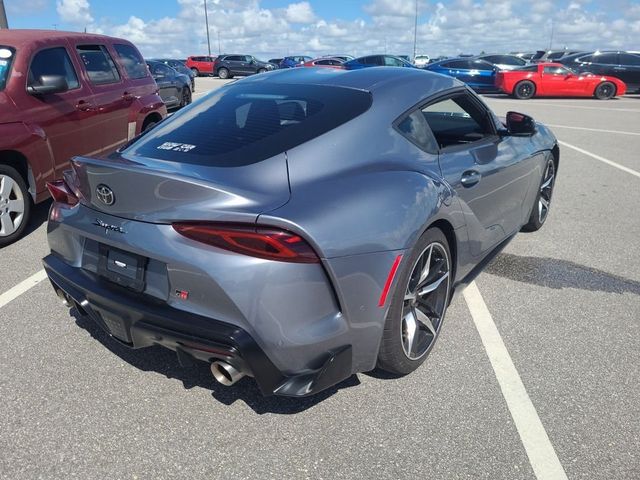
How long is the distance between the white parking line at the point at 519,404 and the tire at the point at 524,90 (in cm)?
Result: 1859

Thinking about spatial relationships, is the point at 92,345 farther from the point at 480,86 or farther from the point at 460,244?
the point at 480,86

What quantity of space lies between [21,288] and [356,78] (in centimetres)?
277

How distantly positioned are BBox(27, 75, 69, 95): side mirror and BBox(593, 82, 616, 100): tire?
813 inches

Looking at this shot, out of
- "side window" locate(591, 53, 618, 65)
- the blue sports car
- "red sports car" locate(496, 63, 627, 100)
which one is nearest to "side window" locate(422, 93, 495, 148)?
"red sports car" locate(496, 63, 627, 100)

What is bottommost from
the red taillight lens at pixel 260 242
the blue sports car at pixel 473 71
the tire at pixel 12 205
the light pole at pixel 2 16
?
the blue sports car at pixel 473 71

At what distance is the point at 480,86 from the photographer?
21.4m

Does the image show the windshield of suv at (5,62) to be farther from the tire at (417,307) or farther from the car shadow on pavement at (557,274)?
the car shadow on pavement at (557,274)

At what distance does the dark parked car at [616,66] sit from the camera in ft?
70.8

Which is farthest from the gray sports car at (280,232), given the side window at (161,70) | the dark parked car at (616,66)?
the dark parked car at (616,66)

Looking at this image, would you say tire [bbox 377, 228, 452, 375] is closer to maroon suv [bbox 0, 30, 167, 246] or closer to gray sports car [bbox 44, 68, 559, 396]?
gray sports car [bbox 44, 68, 559, 396]

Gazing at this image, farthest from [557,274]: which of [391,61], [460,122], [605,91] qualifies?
[391,61]

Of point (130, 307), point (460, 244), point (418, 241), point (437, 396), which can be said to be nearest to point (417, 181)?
point (418, 241)

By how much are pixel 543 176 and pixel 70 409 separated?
4.10m

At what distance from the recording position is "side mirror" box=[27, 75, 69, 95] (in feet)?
15.8
